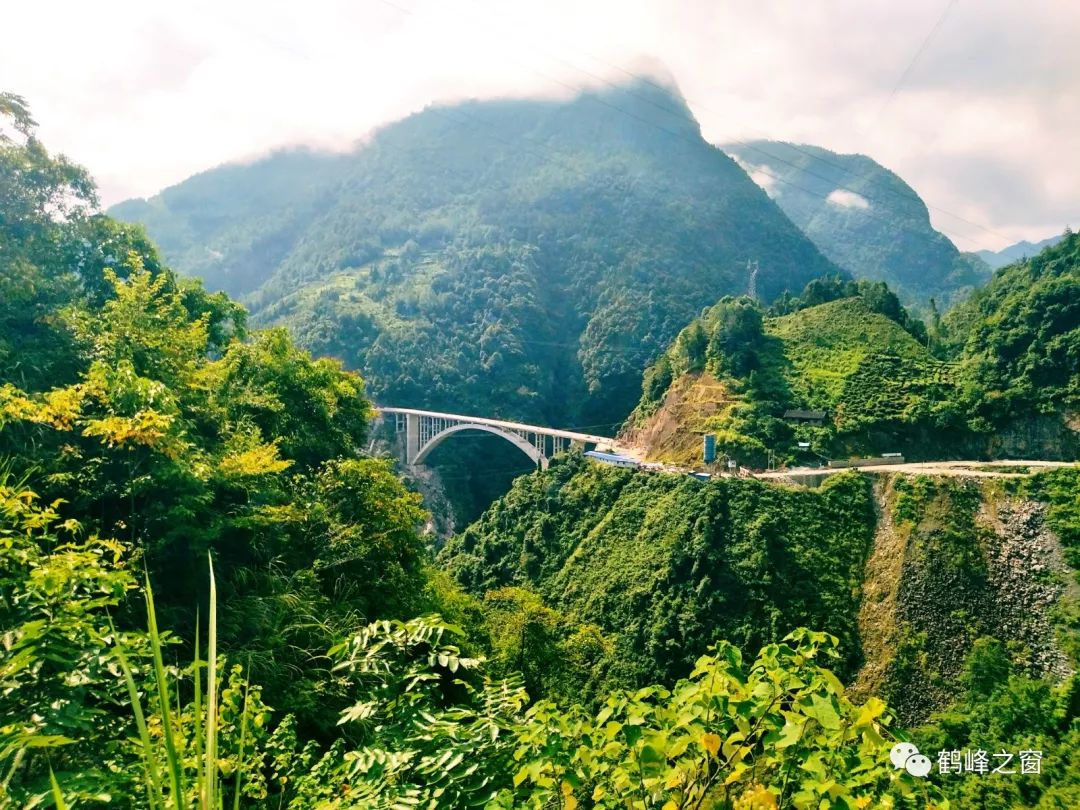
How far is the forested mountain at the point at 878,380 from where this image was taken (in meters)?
23.1

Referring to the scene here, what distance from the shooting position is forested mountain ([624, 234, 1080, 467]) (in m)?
23.1

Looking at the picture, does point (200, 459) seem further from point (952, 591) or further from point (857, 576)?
point (952, 591)

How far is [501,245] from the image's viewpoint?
281 feet

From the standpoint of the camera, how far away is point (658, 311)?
66750 millimetres

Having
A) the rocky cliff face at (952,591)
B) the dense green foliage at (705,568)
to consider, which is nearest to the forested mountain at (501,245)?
the dense green foliage at (705,568)

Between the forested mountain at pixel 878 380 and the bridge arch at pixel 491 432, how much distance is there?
241 inches

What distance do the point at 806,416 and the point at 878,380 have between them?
441cm

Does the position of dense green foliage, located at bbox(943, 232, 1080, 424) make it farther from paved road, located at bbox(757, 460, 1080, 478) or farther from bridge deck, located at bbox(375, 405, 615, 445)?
bridge deck, located at bbox(375, 405, 615, 445)

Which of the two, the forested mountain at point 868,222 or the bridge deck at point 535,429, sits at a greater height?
the forested mountain at point 868,222

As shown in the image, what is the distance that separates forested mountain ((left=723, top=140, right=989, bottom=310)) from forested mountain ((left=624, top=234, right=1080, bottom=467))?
183ft

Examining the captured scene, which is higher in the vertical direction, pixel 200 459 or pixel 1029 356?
pixel 1029 356

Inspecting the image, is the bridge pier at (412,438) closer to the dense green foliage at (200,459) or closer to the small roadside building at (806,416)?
the small roadside building at (806,416)

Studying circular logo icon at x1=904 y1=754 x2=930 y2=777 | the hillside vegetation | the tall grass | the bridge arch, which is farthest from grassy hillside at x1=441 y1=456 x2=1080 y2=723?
the tall grass

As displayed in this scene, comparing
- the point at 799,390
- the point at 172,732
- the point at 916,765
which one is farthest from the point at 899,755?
the point at 799,390
